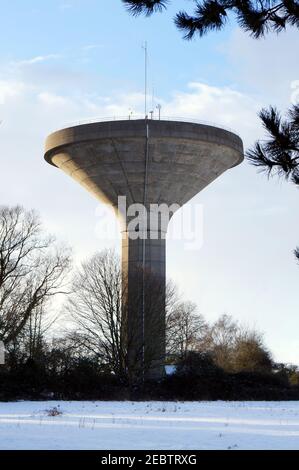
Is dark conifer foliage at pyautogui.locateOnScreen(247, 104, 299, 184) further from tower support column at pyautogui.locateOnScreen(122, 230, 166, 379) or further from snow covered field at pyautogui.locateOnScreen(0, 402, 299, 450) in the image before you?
tower support column at pyautogui.locateOnScreen(122, 230, 166, 379)

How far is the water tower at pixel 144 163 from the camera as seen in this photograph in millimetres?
32969

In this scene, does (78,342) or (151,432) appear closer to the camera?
(151,432)

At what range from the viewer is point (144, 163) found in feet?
109

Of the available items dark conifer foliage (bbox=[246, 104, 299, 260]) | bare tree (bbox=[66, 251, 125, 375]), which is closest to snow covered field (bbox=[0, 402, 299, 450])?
dark conifer foliage (bbox=[246, 104, 299, 260])

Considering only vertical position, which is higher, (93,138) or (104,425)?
(93,138)

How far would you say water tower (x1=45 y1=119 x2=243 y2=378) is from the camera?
32969 mm

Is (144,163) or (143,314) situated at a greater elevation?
(144,163)

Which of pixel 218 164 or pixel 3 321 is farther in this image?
pixel 218 164

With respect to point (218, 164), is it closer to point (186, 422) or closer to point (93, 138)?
point (93, 138)

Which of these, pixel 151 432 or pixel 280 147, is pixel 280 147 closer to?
pixel 280 147

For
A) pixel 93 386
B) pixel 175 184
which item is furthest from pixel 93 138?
pixel 93 386

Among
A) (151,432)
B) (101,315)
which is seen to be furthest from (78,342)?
(151,432)

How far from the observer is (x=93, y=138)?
1300 inches
